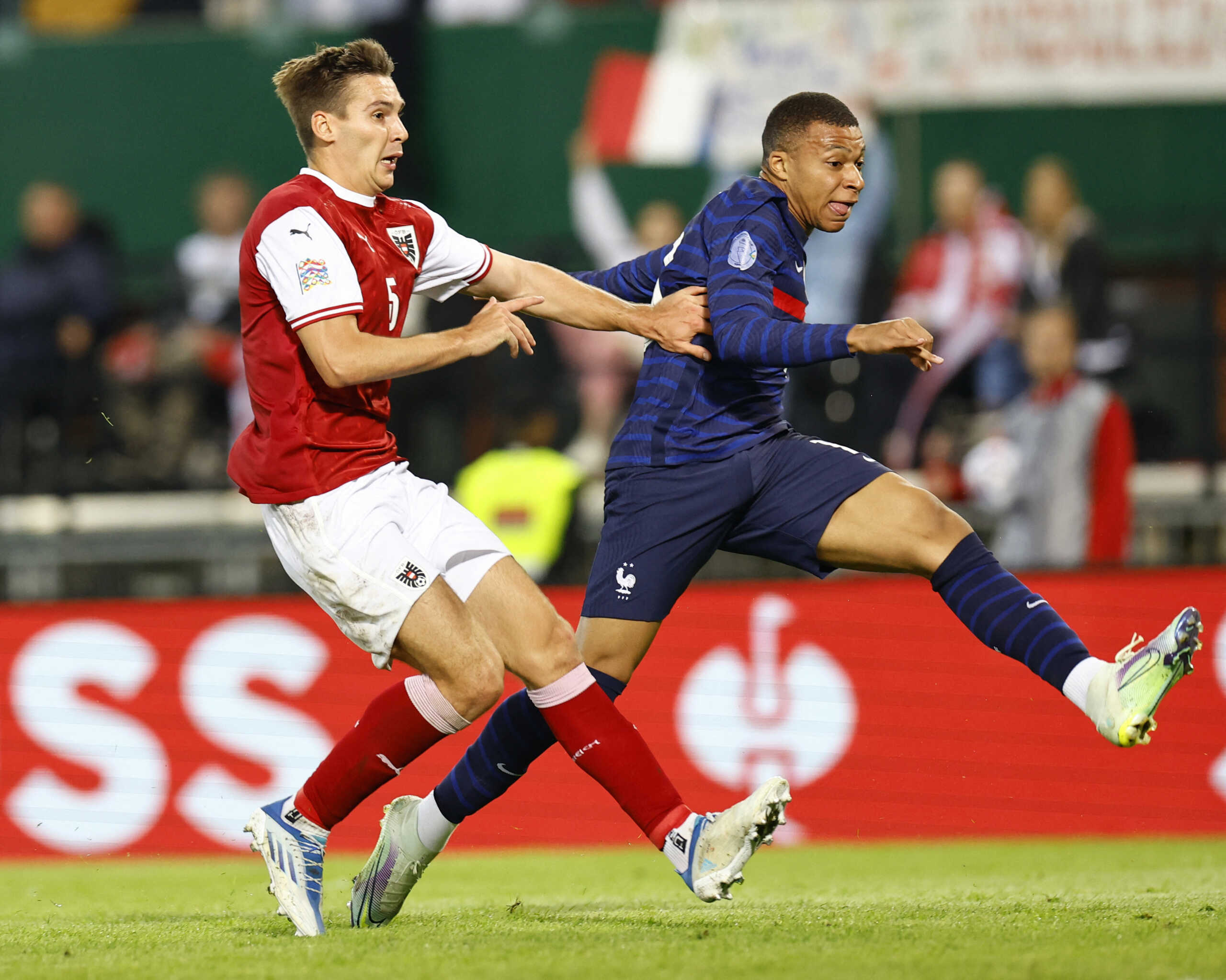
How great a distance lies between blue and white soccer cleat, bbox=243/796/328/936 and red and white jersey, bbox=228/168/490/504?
94 centimetres

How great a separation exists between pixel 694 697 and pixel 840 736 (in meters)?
0.75

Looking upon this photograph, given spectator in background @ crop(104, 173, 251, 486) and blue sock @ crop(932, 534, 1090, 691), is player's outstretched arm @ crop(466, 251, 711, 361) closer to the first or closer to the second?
blue sock @ crop(932, 534, 1090, 691)

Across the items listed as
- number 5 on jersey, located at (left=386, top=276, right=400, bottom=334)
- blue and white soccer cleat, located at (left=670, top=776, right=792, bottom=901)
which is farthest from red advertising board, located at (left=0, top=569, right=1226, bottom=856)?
blue and white soccer cleat, located at (left=670, top=776, right=792, bottom=901)

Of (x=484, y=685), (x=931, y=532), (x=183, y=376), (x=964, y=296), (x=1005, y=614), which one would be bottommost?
(x=484, y=685)

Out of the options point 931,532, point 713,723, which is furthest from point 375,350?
point 713,723

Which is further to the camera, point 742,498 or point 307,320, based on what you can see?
point 742,498

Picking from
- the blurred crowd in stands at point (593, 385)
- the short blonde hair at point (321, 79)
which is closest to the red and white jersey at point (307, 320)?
the short blonde hair at point (321, 79)

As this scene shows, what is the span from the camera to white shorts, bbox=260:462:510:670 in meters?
4.71

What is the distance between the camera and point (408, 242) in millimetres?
5047

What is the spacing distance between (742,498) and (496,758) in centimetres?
109

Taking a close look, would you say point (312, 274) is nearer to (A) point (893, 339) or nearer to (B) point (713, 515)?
(B) point (713, 515)

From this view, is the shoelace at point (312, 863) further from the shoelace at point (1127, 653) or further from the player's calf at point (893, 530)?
the shoelace at point (1127, 653)

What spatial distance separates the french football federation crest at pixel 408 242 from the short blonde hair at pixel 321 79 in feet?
1.13

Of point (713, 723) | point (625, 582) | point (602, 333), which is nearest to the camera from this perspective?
point (625, 582)
